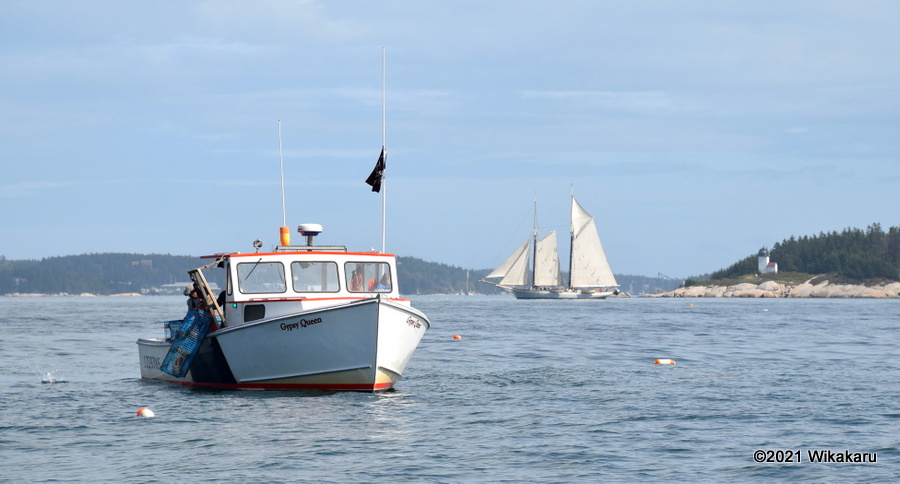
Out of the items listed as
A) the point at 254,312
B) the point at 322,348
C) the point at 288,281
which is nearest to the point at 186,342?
the point at 254,312

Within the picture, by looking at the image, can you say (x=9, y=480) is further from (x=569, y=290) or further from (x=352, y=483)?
(x=569, y=290)

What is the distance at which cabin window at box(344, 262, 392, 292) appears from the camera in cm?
2811

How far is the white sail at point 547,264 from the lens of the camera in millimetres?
194750

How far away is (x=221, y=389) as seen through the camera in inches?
1098

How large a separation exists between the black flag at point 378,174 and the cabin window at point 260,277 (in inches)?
140

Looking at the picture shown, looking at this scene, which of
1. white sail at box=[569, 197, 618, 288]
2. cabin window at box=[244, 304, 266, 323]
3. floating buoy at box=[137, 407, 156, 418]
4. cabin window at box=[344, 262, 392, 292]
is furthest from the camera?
white sail at box=[569, 197, 618, 288]

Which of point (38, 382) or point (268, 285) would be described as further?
point (38, 382)

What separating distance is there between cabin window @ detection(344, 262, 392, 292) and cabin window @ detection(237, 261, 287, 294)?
1.79m

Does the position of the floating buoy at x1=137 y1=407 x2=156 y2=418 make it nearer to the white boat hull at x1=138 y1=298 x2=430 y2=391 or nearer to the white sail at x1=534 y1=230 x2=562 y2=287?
the white boat hull at x1=138 y1=298 x2=430 y2=391

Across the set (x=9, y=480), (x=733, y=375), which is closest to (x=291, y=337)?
(x=9, y=480)

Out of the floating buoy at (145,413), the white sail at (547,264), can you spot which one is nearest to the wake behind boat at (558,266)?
the white sail at (547,264)

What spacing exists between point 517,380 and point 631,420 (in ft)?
30.3

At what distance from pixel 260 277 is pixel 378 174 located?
4.36 m

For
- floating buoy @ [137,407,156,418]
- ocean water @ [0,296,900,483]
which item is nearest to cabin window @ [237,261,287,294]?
ocean water @ [0,296,900,483]
